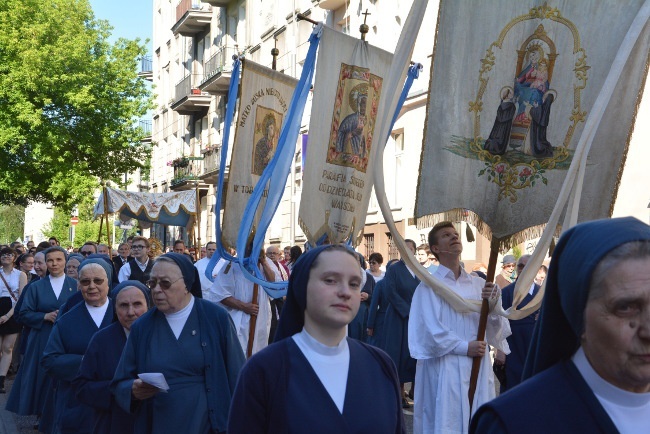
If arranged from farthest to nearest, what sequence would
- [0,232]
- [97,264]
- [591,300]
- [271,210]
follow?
[0,232] → [271,210] → [97,264] → [591,300]

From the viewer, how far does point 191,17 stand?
46594 millimetres

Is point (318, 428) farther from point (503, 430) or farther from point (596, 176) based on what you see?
point (596, 176)

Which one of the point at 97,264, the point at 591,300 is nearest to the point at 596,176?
the point at 97,264

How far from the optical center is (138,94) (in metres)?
42.8

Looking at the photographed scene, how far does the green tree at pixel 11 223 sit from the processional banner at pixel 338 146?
295 ft

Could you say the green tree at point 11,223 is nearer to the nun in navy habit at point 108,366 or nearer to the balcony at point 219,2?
the balcony at point 219,2

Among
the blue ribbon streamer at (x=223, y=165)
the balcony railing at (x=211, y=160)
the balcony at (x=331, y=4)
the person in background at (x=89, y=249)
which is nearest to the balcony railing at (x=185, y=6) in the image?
the balcony railing at (x=211, y=160)

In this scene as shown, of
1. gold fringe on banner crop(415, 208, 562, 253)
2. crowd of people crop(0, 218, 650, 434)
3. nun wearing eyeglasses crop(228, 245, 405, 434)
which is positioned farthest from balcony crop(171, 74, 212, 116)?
nun wearing eyeglasses crop(228, 245, 405, 434)

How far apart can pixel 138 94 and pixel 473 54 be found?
3624cm

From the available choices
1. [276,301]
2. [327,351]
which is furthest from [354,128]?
[327,351]

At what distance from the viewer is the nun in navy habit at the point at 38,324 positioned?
1123 cm

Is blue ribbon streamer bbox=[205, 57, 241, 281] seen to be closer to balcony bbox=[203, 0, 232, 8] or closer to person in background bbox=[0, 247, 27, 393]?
person in background bbox=[0, 247, 27, 393]

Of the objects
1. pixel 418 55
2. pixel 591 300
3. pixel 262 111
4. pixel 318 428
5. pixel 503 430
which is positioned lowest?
pixel 318 428

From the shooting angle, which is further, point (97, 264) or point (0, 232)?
point (0, 232)
